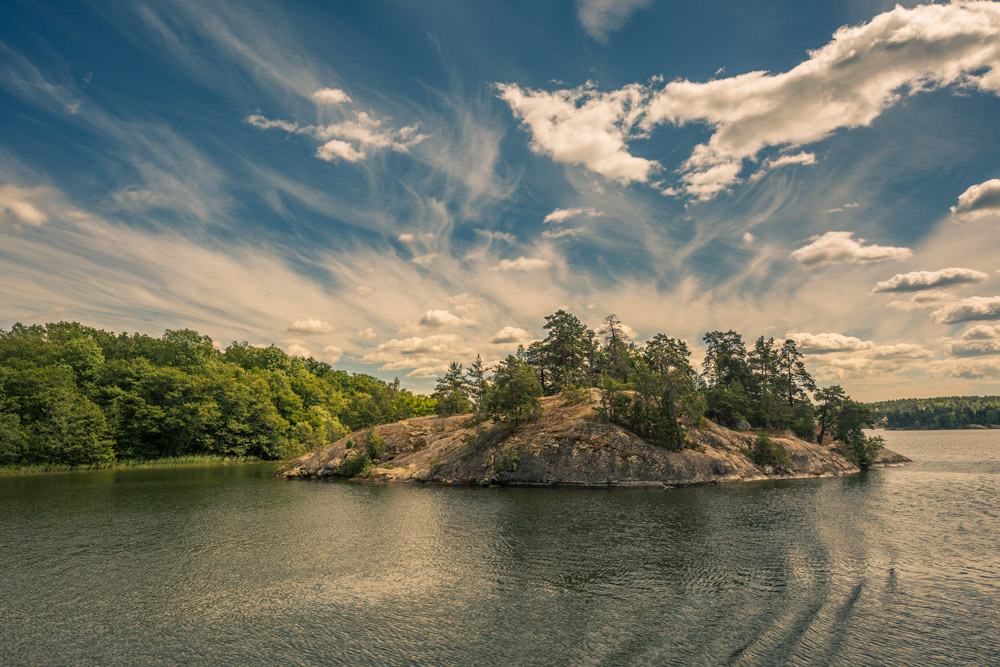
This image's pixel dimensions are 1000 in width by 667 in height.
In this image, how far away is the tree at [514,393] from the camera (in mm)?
77188

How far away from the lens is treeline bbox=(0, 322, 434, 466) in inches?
3703

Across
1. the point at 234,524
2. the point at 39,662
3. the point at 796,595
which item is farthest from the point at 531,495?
the point at 39,662

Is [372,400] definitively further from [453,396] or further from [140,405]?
[140,405]

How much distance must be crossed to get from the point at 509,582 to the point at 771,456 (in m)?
67.9

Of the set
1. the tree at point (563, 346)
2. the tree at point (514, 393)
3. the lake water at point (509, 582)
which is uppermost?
the tree at point (563, 346)

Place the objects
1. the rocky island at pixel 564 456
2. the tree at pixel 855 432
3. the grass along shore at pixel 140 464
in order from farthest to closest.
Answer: the tree at pixel 855 432 → the grass along shore at pixel 140 464 → the rocky island at pixel 564 456

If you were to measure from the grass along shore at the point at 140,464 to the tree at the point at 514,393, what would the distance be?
267 ft

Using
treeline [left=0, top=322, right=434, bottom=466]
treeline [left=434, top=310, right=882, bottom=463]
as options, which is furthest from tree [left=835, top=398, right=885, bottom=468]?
treeline [left=0, top=322, right=434, bottom=466]

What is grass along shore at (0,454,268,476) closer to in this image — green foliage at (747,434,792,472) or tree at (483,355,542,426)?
tree at (483,355,542,426)

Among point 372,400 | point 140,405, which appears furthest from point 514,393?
point 140,405

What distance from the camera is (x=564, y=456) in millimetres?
70750

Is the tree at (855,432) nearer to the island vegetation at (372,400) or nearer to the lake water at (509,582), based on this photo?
the island vegetation at (372,400)

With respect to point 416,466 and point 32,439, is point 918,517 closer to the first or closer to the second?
point 416,466

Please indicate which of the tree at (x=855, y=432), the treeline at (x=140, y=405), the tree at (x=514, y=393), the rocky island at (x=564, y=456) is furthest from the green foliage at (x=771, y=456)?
the treeline at (x=140, y=405)
